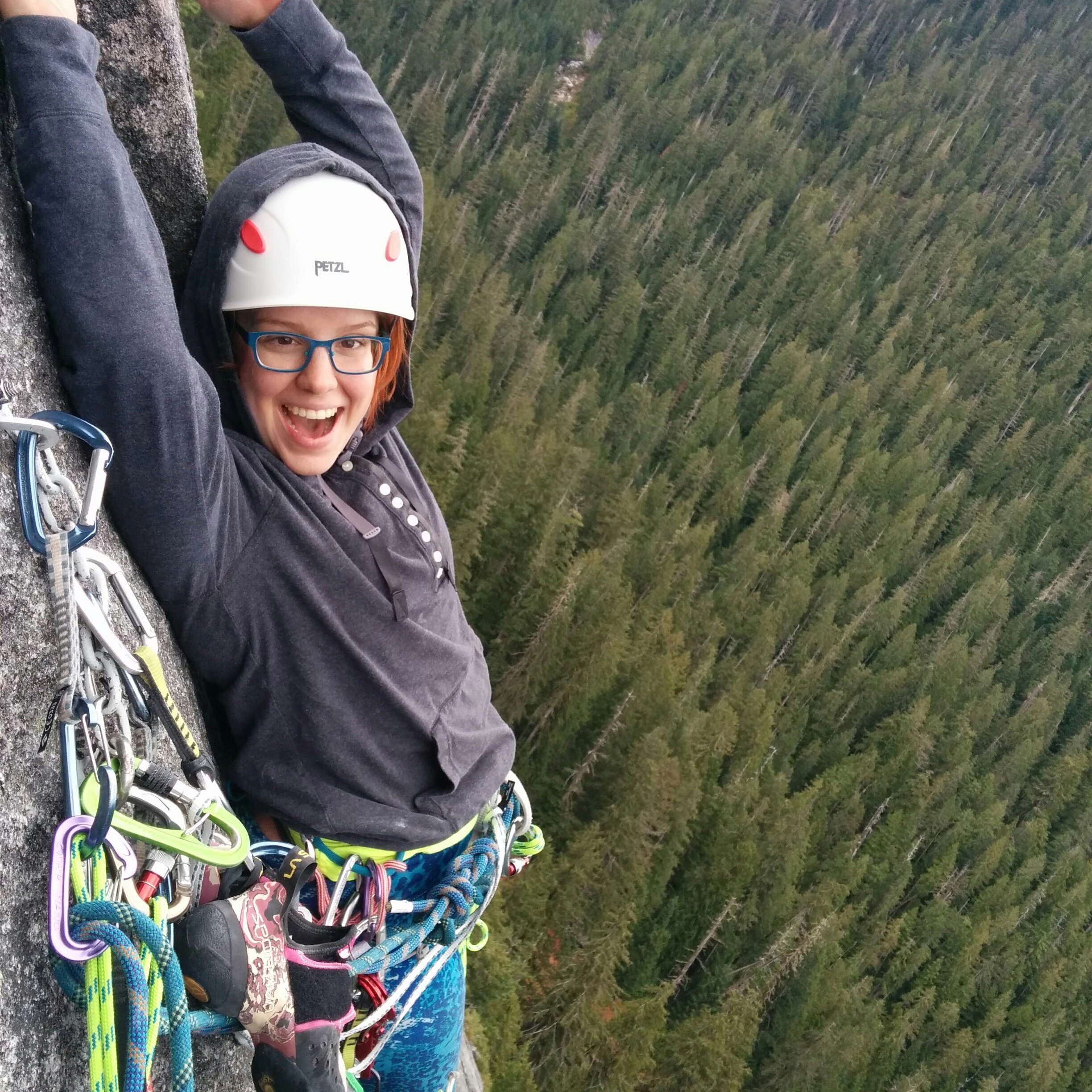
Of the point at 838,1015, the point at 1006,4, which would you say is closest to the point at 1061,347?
the point at 1006,4

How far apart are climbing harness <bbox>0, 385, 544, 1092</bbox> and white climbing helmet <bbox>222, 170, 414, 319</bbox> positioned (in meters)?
0.76

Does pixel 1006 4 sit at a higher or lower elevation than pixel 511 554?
higher

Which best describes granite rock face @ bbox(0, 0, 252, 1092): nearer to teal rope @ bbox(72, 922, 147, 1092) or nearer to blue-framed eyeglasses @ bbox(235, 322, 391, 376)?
teal rope @ bbox(72, 922, 147, 1092)

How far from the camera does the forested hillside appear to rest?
3425 cm

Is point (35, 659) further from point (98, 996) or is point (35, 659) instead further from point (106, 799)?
point (98, 996)

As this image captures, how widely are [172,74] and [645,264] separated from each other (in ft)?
260

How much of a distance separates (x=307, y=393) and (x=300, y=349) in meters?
0.13

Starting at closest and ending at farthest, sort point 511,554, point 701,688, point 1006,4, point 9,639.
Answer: point 9,639
point 511,554
point 701,688
point 1006,4

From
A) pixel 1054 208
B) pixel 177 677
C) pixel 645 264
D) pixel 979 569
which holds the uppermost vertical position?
pixel 177 677

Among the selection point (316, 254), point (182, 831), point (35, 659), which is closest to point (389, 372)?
point (316, 254)

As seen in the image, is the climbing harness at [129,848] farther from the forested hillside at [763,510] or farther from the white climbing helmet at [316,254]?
the forested hillside at [763,510]

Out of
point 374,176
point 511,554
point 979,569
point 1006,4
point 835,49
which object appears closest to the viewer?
point 374,176

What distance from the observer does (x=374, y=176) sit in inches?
131

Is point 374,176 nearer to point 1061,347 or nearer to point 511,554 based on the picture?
point 511,554
